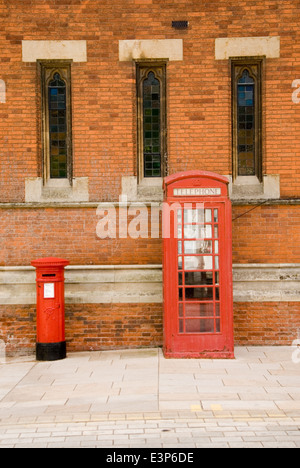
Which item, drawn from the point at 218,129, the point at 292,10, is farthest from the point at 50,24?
the point at 292,10

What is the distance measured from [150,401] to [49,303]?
110 inches

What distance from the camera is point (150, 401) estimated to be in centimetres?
664

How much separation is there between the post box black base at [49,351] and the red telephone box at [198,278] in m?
1.81

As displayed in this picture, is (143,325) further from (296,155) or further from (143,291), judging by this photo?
(296,155)

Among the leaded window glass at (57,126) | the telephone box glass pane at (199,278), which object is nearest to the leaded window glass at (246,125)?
the telephone box glass pane at (199,278)

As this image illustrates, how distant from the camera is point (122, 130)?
31.4 feet

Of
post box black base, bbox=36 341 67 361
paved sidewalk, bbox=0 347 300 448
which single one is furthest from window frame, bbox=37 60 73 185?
paved sidewalk, bbox=0 347 300 448

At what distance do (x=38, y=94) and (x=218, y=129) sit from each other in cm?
323

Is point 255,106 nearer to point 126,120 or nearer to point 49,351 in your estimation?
point 126,120

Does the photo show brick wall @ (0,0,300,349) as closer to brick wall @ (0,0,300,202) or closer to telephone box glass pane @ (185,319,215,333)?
brick wall @ (0,0,300,202)

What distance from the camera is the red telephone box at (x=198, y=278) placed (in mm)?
8500

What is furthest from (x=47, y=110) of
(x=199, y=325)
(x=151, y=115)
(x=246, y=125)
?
(x=199, y=325)

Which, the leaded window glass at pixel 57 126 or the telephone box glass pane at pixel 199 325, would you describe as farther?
the leaded window glass at pixel 57 126

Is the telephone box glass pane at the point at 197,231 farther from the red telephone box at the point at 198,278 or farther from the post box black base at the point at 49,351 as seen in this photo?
the post box black base at the point at 49,351
